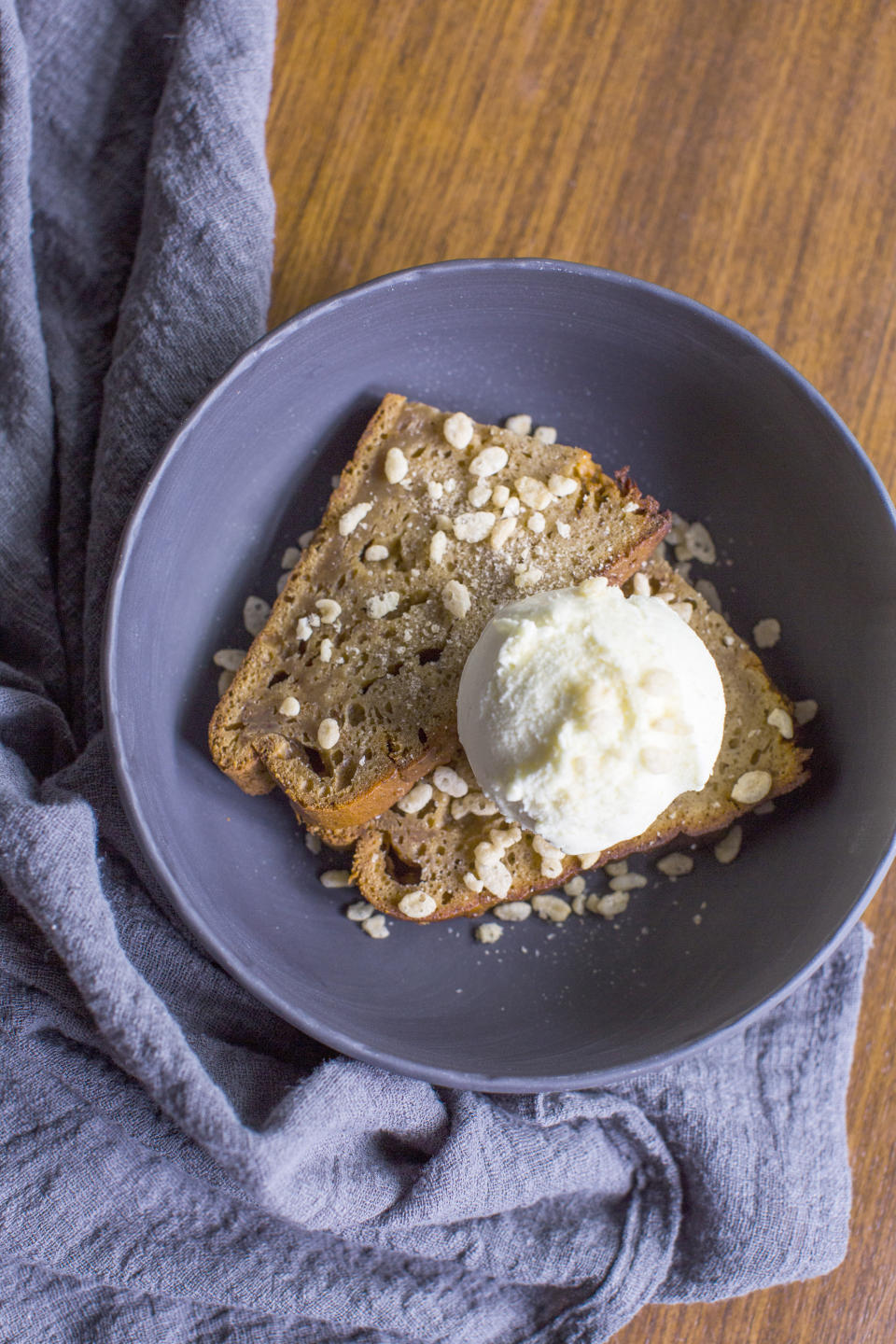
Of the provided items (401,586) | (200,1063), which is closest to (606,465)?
(401,586)

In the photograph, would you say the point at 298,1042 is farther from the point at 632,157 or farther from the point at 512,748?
the point at 632,157

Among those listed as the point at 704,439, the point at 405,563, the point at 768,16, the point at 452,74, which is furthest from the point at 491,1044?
the point at 768,16

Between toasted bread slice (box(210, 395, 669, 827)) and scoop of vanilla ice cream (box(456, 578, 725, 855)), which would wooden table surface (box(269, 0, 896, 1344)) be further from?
scoop of vanilla ice cream (box(456, 578, 725, 855))

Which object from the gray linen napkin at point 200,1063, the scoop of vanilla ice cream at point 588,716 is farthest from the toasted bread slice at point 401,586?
the gray linen napkin at point 200,1063

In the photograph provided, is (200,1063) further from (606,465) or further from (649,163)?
(649,163)

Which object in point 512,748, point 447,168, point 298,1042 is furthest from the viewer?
point 447,168
